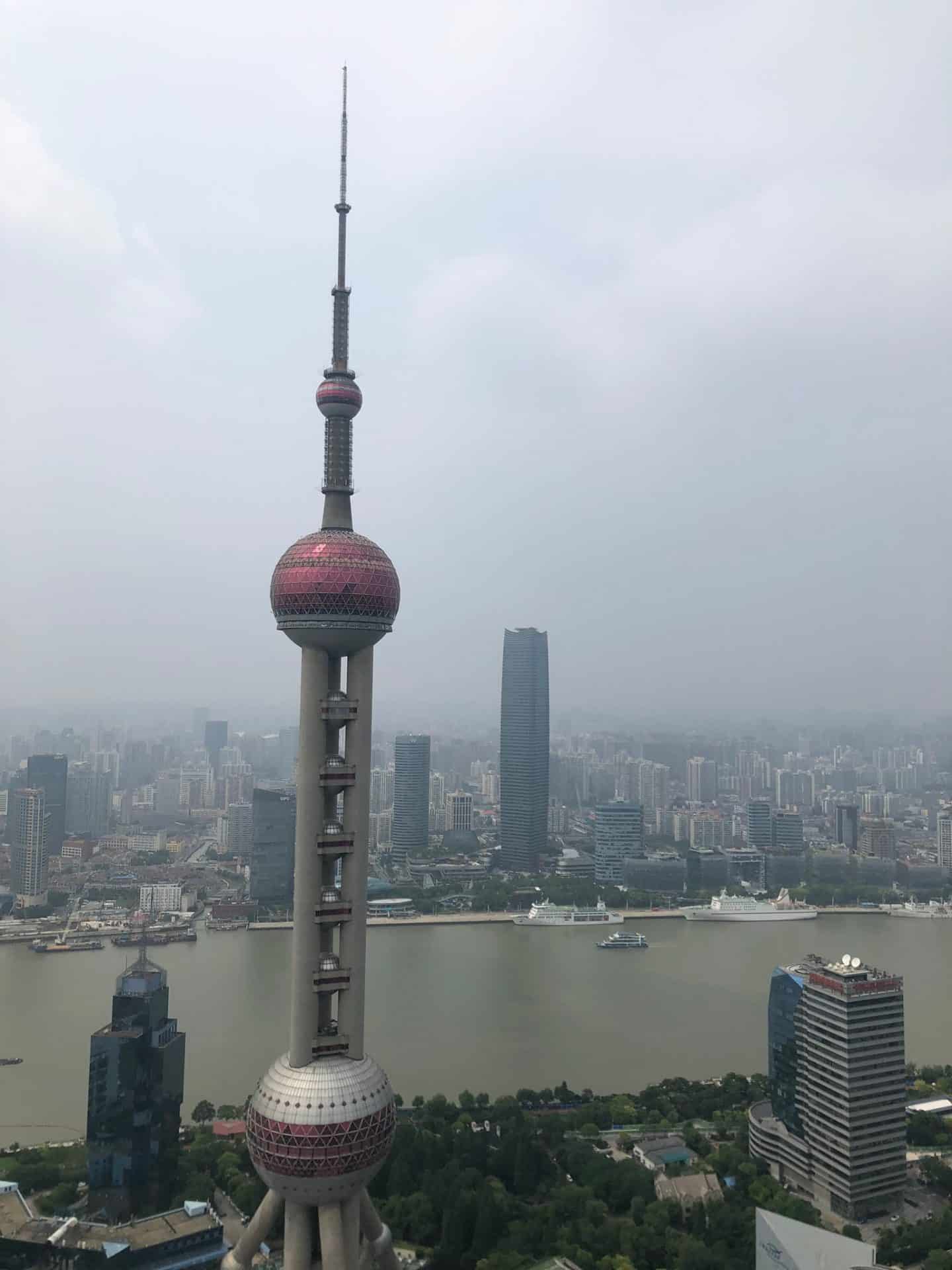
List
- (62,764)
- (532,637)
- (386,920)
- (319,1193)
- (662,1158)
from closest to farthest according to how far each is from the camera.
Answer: (319,1193) < (662,1158) < (386,920) < (62,764) < (532,637)

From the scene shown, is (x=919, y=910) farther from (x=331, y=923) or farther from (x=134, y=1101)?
(x=331, y=923)

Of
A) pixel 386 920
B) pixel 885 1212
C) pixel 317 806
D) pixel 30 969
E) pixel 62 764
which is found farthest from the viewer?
pixel 62 764

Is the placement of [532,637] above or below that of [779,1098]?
above

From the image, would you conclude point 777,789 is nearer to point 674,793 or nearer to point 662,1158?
point 674,793

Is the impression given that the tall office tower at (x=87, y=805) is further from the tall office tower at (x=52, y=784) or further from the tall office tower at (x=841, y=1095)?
the tall office tower at (x=841, y=1095)

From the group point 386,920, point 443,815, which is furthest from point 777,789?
point 386,920

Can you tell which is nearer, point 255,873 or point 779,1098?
point 779,1098
